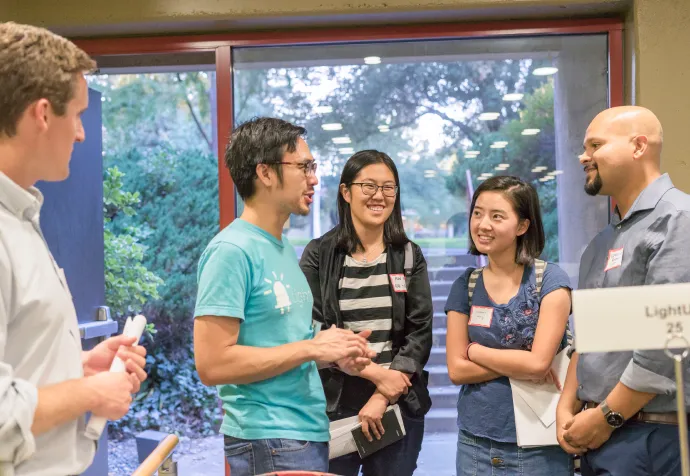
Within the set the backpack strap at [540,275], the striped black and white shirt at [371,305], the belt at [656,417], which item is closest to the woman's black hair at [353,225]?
the striped black and white shirt at [371,305]

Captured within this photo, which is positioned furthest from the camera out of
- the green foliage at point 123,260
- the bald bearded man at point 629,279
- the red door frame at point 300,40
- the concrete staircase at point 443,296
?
the green foliage at point 123,260

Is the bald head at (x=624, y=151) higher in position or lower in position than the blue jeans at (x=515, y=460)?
higher

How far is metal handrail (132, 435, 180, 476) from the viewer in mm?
1495

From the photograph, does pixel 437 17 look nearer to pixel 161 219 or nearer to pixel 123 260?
pixel 161 219

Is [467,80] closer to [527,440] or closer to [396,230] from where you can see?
[396,230]

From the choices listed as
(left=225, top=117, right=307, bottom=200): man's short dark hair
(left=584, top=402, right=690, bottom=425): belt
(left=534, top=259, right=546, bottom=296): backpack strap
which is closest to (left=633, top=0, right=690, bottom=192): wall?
(left=534, top=259, right=546, bottom=296): backpack strap

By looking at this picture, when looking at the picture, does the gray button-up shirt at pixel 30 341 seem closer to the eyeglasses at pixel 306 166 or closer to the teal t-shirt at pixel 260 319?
the teal t-shirt at pixel 260 319

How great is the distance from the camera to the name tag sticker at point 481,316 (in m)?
2.34

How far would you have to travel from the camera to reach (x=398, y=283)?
8.21 feet

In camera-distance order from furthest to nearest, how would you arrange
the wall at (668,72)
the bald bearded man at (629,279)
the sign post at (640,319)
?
the wall at (668,72)
the bald bearded man at (629,279)
the sign post at (640,319)

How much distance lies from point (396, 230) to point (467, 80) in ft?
3.66

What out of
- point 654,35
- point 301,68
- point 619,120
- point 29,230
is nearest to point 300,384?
point 29,230

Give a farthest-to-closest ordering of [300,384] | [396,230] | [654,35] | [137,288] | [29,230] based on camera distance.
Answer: [137,288]
[654,35]
[396,230]
[300,384]
[29,230]

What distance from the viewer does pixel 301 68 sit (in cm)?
340
